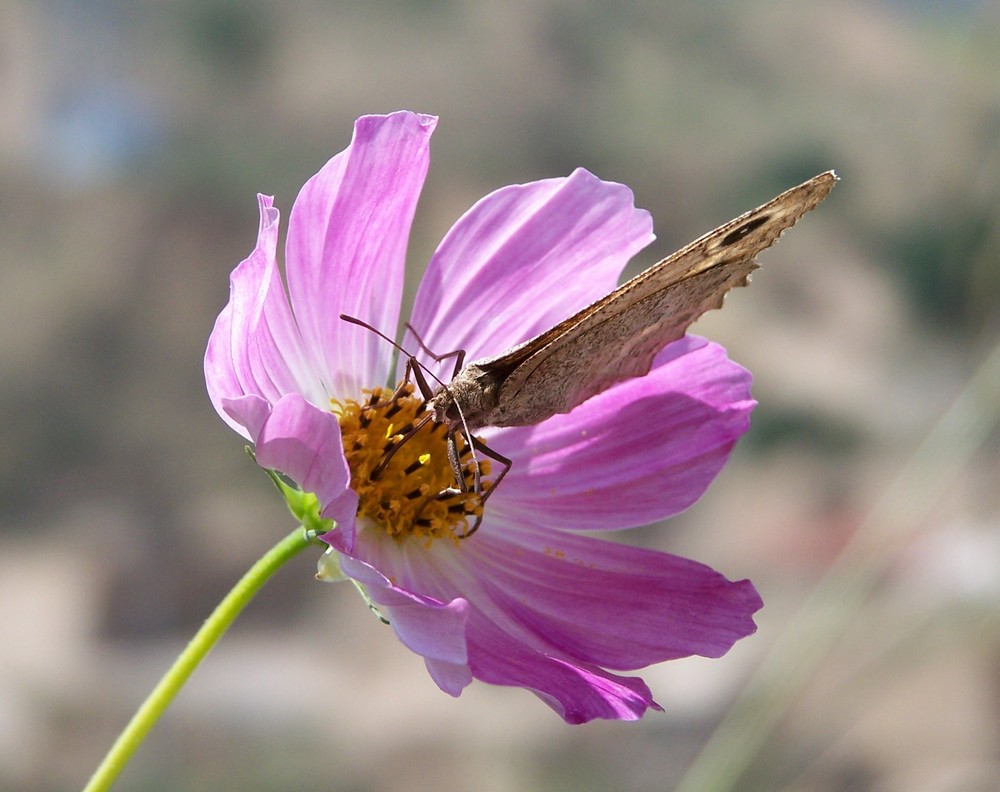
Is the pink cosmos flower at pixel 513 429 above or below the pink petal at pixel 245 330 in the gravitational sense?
below

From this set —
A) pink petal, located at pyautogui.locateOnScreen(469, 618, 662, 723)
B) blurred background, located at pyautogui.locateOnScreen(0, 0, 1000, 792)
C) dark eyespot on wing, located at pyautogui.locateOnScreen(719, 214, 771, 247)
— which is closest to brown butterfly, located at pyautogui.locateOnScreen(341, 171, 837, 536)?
dark eyespot on wing, located at pyautogui.locateOnScreen(719, 214, 771, 247)

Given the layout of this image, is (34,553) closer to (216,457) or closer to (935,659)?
(216,457)

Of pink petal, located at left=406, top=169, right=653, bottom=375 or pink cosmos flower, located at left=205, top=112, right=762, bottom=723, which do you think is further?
pink petal, located at left=406, top=169, right=653, bottom=375

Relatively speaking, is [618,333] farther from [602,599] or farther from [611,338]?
[602,599]

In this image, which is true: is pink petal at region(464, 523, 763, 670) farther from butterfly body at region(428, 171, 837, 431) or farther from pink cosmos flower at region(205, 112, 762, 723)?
butterfly body at region(428, 171, 837, 431)

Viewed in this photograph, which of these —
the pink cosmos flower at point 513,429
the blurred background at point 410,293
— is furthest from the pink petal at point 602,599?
the blurred background at point 410,293

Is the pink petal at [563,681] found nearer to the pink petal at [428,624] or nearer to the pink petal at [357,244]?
the pink petal at [428,624]
